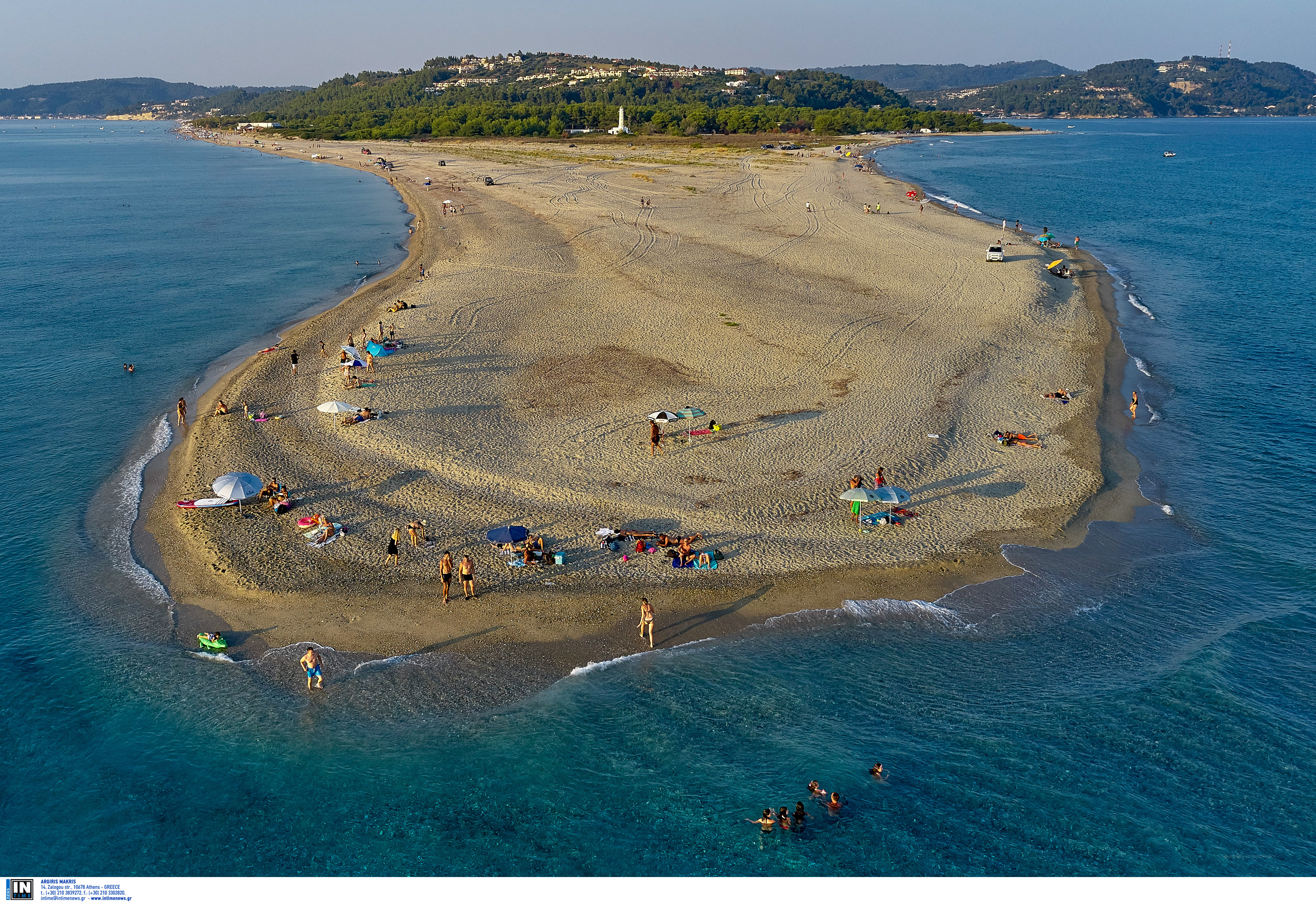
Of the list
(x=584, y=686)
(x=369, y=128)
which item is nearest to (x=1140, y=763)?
(x=584, y=686)

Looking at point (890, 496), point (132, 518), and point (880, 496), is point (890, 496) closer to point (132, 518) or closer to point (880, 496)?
point (880, 496)

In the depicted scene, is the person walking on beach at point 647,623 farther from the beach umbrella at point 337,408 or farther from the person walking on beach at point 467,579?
the beach umbrella at point 337,408

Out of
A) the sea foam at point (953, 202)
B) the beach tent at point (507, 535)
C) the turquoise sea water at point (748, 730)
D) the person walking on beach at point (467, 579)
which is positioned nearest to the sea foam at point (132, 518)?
the turquoise sea water at point (748, 730)

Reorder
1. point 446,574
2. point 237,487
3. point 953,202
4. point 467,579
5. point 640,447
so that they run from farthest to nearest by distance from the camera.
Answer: point 953,202 < point 640,447 < point 237,487 < point 467,579 < point 446,574

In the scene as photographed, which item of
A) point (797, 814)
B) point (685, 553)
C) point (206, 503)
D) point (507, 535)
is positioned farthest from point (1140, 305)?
point (206, 503)

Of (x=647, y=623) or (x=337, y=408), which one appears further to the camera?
(x=337, y=408)

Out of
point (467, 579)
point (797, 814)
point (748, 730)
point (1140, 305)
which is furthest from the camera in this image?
point (1140, 305)
